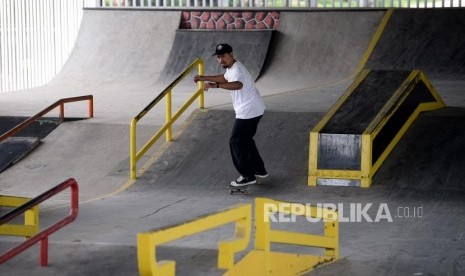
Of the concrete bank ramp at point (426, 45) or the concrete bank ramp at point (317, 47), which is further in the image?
the concrete bank ramp at point (317, 47)

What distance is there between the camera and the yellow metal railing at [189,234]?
244 inches

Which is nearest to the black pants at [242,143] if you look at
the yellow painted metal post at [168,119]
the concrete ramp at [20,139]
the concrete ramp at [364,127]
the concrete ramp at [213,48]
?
the concrete ramp at [364,127]

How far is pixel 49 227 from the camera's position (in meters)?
8.23

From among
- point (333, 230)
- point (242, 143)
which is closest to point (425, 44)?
point (242, 143)

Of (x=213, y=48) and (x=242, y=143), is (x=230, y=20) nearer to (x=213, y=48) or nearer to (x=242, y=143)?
(x=213, y=48)

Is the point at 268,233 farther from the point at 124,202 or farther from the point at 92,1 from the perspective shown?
the point at 92,1

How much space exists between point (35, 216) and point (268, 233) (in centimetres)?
238

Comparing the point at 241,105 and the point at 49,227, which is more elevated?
A: the point at 241,105

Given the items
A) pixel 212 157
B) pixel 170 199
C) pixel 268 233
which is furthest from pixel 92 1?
pixel 268 233

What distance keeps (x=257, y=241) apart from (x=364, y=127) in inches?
199

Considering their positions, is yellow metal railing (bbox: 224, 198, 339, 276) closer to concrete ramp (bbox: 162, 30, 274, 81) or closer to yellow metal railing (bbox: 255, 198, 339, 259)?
yellow metal railing (bbox: 255, 198, 339, 259)

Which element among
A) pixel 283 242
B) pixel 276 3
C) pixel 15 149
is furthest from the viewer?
pixel 276 3

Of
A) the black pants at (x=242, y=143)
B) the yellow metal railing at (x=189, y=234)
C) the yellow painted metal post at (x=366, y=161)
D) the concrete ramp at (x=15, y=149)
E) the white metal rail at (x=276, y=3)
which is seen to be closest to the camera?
the yellow metal railing at (x=189, y=234)

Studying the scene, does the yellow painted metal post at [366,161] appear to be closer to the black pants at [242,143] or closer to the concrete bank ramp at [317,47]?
the black pants at [242,143]
